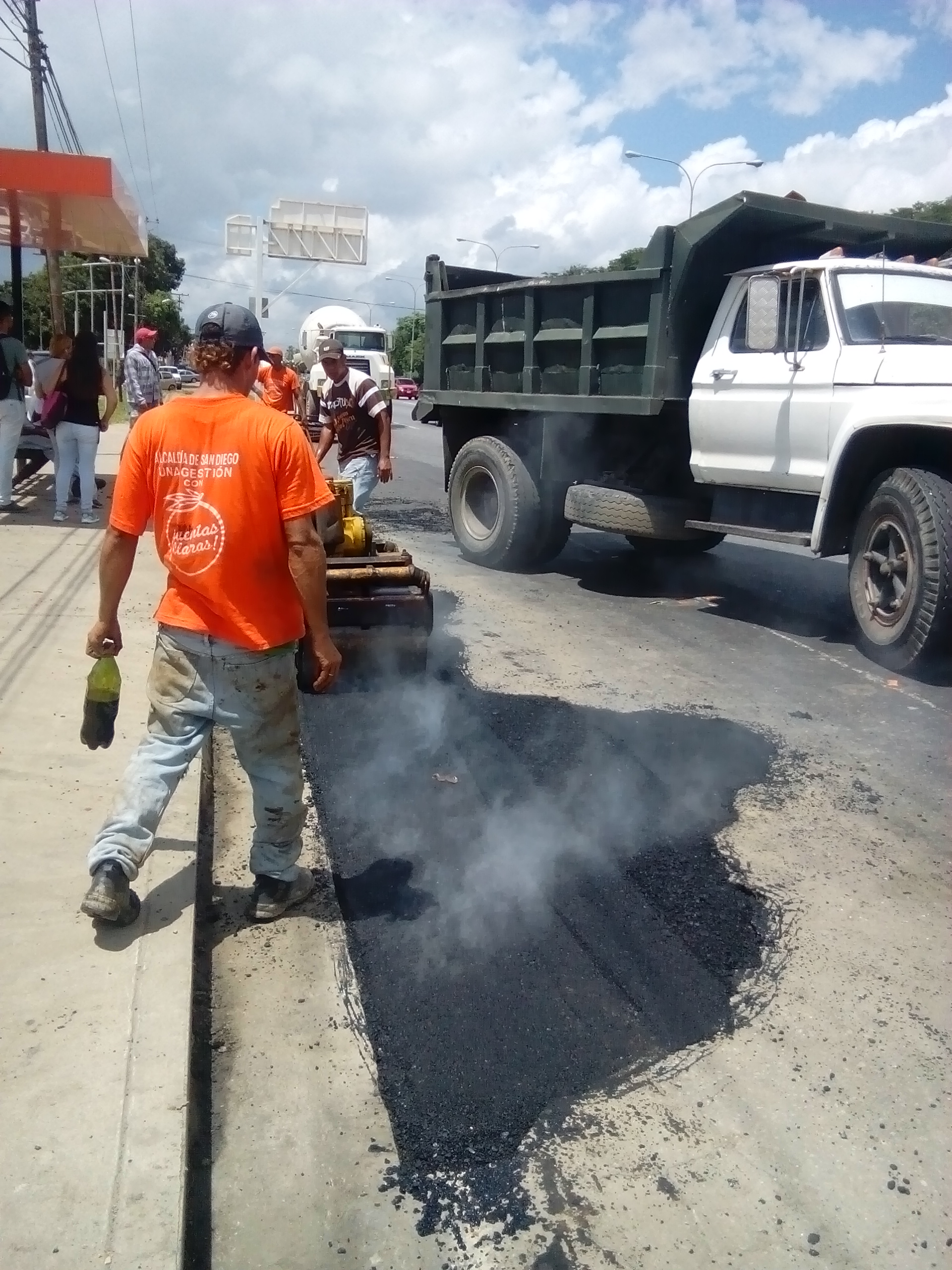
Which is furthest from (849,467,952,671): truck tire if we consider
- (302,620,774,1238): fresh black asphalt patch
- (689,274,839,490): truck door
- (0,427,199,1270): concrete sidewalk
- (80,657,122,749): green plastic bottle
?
(80,657,122,749): green plastic bottle

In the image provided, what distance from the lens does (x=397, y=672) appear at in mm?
5711

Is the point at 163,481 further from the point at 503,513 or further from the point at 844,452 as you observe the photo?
the point at 503,513

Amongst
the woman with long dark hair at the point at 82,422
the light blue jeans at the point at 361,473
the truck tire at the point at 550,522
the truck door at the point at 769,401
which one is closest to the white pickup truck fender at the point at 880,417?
the truck door at the point at 769,401

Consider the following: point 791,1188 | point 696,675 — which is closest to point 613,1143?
point 791,1188

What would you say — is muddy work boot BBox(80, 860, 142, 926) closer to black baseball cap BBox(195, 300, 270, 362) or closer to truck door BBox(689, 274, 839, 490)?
black baseball cap BBox(195, 300, 270, 362)

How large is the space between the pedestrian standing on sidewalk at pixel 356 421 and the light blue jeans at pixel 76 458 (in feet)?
8.61

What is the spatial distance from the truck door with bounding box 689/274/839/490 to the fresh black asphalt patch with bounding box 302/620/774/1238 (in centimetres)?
232

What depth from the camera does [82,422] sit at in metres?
9.06

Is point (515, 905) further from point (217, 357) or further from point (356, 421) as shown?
point (356, 421)

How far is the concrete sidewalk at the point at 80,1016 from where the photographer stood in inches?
82.7

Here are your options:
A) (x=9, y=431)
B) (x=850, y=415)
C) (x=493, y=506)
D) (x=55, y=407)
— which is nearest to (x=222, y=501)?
(x=850, y=415)

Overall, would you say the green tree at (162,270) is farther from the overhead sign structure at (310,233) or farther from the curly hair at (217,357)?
the curly hair at (217,357)

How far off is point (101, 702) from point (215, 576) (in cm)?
61

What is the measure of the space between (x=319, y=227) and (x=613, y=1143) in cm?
4068
